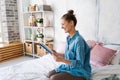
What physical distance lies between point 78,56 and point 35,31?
3072 mm

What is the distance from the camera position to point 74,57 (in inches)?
70.2

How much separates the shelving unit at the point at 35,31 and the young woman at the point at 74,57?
7.35 ft

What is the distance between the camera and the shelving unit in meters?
4.09

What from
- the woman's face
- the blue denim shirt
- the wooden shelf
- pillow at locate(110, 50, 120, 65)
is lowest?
the wooden shelf

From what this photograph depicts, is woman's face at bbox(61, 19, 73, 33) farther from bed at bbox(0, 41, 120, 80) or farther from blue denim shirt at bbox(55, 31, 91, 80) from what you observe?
bed at bbox(0, 41, 120, 80)

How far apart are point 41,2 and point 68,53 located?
2740 millimetres

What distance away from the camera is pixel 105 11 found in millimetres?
3021

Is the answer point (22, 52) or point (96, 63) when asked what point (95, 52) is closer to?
point (96, 63)

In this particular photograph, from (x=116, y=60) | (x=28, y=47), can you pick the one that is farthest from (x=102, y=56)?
(x=28, y=47)

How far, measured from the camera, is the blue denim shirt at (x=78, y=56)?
168 centimetres

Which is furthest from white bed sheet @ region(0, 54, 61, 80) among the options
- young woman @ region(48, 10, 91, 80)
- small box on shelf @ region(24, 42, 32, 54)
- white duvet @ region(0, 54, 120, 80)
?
small box on shelf @ region(24, 42, 32, 54)

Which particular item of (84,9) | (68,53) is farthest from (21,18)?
(68,53)

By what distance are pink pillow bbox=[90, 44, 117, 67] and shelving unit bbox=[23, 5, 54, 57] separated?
1.78 meters

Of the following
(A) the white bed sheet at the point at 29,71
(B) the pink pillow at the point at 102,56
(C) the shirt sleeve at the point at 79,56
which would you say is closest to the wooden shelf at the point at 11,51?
(A) the white bed sheet at the point at 29,71
